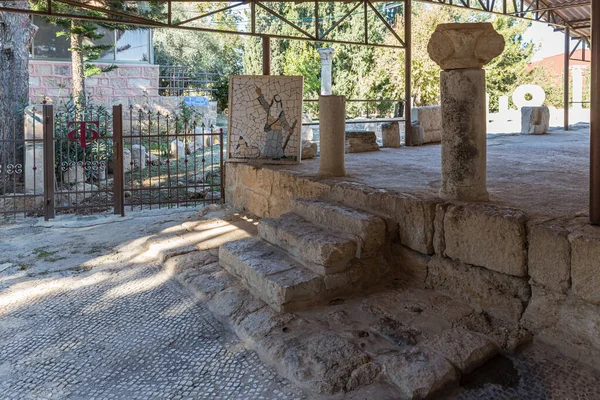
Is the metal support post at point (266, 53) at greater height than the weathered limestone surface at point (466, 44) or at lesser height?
greater

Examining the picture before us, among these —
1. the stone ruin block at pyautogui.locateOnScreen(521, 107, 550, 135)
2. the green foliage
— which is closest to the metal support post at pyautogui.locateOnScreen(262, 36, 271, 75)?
the stone ruin block at pyautogui.locateOnScreen(521, 107, 550, 135)

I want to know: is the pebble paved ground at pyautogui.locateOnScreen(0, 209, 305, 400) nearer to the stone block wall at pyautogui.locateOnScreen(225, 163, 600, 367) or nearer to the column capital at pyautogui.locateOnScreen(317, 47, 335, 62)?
the stone block wall at pyautogui.locateOnScreen(225, 163, 600, 367)

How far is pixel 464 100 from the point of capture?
3.69 meters

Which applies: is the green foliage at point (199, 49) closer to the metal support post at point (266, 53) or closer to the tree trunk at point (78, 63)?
the tree trunk at point (78, 63)

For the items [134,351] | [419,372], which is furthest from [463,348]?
[134,351]

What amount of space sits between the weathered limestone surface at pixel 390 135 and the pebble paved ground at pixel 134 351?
5.71 metres

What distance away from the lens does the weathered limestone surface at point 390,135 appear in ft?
30.9

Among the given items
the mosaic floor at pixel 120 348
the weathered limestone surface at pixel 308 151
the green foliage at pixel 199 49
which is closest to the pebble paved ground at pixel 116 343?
the mosaic floor at pixel 120 348

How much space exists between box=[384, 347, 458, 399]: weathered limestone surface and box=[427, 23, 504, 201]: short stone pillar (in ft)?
4.83

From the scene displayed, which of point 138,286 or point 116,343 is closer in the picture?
point 116,343

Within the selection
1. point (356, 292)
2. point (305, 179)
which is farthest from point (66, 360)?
point (305, 179)

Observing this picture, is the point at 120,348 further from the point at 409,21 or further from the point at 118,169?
the point at 409,21

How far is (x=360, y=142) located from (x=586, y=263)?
6.04 metres

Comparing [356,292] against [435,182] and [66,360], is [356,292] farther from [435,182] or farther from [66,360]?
[66,360]
